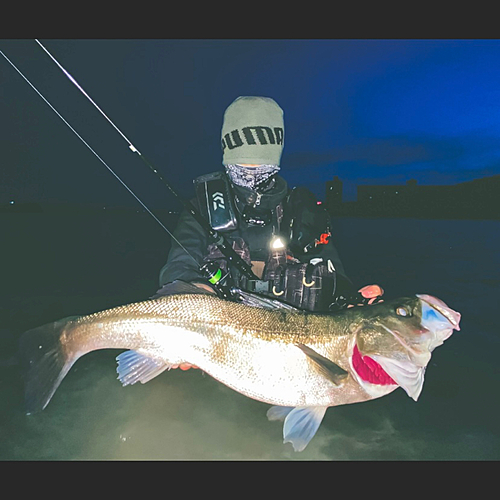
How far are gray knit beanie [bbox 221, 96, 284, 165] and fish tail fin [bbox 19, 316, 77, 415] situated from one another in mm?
2238

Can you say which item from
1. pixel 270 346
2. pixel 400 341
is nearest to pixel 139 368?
pixel 270 346

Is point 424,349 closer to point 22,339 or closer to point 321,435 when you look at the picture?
point 321,435

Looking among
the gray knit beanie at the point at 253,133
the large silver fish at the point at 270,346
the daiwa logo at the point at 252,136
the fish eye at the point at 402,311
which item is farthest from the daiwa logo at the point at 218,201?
the fish eye at the point at 402,311

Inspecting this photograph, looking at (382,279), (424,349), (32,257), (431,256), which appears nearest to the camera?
(424,349)

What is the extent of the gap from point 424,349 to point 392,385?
13.6 inches

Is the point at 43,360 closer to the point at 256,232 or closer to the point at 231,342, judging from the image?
the point at 231,342

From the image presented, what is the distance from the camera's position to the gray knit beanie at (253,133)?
135 inches

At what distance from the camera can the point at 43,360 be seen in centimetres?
235

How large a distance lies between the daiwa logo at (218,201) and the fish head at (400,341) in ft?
5.85

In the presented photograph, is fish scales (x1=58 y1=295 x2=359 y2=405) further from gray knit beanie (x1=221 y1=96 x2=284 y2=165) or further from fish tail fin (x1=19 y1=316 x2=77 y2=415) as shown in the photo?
gray knit beanie (x1=221 y1=96 x2=284 y2=165)

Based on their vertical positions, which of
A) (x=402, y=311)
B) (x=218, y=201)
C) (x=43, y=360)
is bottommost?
(x=43, y=360)

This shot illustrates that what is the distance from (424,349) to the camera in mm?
2332

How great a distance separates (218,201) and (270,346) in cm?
165

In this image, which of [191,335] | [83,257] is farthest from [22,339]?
[83,257]
